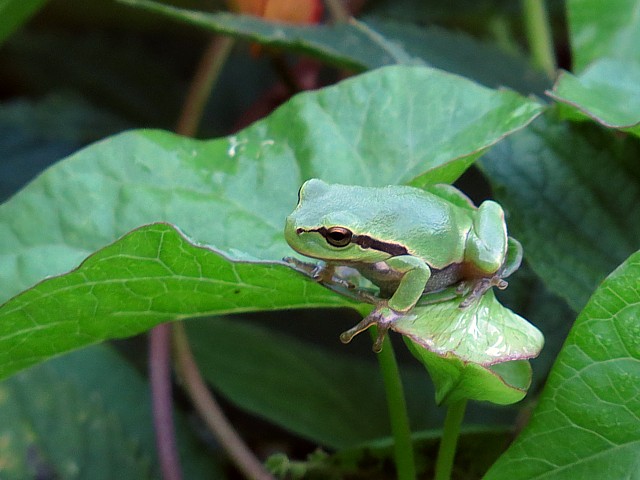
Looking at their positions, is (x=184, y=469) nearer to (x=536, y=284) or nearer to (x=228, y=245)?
(x=228, y=245)

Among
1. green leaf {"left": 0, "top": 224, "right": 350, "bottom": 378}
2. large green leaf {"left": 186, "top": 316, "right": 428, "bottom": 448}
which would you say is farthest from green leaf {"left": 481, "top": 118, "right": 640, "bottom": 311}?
large green leaf {"left": 186, "top": 316, "right": 428, "bottom": 448}

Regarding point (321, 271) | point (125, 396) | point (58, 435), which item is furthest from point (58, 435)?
point (321, 271)

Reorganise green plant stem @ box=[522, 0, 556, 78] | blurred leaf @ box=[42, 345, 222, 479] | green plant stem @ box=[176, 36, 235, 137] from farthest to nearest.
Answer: green plant stem @ box=[522, 0, 556, 78] < green plant stem @ box=[176, 36, 235, 137] < blurred leaf @ box=[42, 345, 222, 479]

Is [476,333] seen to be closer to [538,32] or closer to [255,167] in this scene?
[255,167]

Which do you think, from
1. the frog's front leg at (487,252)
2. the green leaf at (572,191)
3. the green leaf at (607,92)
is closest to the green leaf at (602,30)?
the green leaf at (607,92)

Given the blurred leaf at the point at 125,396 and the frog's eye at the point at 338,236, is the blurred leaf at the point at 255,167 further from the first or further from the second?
the blurred leaf at the point at 125,396

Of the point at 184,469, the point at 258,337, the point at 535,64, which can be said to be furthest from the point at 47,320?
the point at 535,64

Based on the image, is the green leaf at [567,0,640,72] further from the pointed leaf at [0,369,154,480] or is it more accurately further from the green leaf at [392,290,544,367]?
the pointed leaf at [0,369,154,480]
